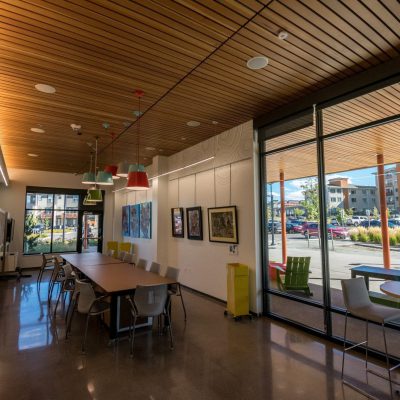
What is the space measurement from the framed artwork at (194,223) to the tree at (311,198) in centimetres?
266

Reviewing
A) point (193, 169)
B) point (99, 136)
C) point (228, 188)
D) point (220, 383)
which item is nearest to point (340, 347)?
point (220, 383)

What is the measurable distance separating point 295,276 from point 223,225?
1749 mm

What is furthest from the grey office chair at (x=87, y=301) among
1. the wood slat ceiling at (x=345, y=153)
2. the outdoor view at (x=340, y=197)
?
the wood slat ceiling at (x=345, y=153)

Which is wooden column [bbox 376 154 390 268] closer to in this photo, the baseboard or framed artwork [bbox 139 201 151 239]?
the baseboard

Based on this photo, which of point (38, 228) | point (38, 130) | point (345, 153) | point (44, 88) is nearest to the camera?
point (44, 88)

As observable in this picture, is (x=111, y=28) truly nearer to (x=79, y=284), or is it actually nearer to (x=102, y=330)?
(x=79, y=284)

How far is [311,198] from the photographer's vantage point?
458 cm

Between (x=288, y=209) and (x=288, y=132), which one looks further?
(x=288, y=209)

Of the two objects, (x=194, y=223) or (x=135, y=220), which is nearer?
(x=194, y=223)

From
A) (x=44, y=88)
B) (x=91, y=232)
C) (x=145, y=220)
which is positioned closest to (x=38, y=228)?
(x=91, y=232)

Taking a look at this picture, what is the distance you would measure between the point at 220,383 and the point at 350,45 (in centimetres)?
403

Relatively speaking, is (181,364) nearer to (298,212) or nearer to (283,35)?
(298,212)

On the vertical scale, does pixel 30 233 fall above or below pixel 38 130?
below

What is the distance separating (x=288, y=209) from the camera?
5.13 meters
